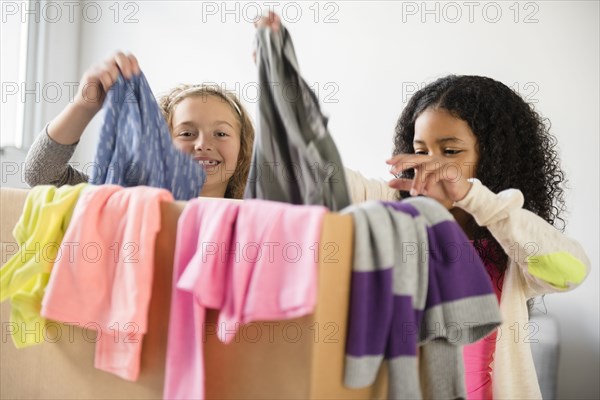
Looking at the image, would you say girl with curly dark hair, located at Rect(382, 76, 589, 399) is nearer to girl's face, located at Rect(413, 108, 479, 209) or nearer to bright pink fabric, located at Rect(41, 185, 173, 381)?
girl's face, located at Rect(413, 108, 479, 209)

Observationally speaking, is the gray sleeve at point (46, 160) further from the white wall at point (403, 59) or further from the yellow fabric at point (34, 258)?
the white wall at point (403, 59)

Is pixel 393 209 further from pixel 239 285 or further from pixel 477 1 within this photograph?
pixel 477 1

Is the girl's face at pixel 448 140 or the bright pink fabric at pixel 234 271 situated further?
the girl's face at pixel 448 140

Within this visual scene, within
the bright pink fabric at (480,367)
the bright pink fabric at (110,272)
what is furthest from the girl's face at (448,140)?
the bright pink fabric at (110,272)

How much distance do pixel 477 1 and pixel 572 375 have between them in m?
→ 1.33

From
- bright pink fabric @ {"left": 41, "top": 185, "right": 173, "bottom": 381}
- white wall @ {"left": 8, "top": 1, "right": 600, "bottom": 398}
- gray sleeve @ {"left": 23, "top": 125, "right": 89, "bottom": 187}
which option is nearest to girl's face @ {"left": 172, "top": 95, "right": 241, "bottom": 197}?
gray sleeve @ {"left": 23, "top": 125, "right": 89, "bottom": 187}

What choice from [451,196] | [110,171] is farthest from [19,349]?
[451,196]

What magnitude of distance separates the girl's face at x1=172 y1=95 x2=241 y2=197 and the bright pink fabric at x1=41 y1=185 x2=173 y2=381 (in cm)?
66

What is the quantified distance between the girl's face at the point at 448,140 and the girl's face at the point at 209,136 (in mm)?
399

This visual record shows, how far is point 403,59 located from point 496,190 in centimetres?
129

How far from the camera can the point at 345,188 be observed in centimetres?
76

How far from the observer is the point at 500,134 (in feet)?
4.37

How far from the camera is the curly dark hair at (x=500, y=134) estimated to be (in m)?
1.32

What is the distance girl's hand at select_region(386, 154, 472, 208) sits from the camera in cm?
91
